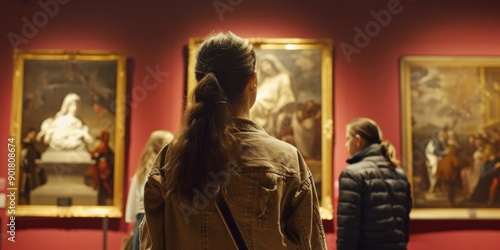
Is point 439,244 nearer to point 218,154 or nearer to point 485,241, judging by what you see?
point 485,241

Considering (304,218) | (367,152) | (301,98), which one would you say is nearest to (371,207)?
(367,152)

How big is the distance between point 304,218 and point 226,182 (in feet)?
0.84

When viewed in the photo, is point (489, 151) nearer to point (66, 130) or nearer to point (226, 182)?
point (66, 130)

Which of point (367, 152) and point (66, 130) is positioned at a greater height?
point (66, 130)

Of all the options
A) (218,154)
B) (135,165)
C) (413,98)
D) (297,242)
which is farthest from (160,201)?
(413,98)

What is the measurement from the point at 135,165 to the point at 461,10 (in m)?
3.64

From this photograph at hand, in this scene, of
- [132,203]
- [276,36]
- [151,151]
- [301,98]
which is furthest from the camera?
[276,36]

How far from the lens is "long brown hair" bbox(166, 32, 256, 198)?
167 centimetres

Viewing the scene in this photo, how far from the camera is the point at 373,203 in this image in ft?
13.6

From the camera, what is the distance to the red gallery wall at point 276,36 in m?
5.65

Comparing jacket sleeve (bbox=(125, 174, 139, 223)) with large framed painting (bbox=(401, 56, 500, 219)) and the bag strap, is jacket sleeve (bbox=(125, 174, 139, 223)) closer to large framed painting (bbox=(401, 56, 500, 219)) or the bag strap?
large framed painting (bbox=(401, 56, 500, 219))

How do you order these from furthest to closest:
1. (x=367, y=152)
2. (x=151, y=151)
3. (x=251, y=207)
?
(x=151, y=151), (x=367, y=152), (x=251, y=207)

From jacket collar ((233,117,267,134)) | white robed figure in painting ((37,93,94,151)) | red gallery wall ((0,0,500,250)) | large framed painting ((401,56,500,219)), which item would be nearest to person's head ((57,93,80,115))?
white robed figure in painting ((37,93,94,151))

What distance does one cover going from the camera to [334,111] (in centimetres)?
565
